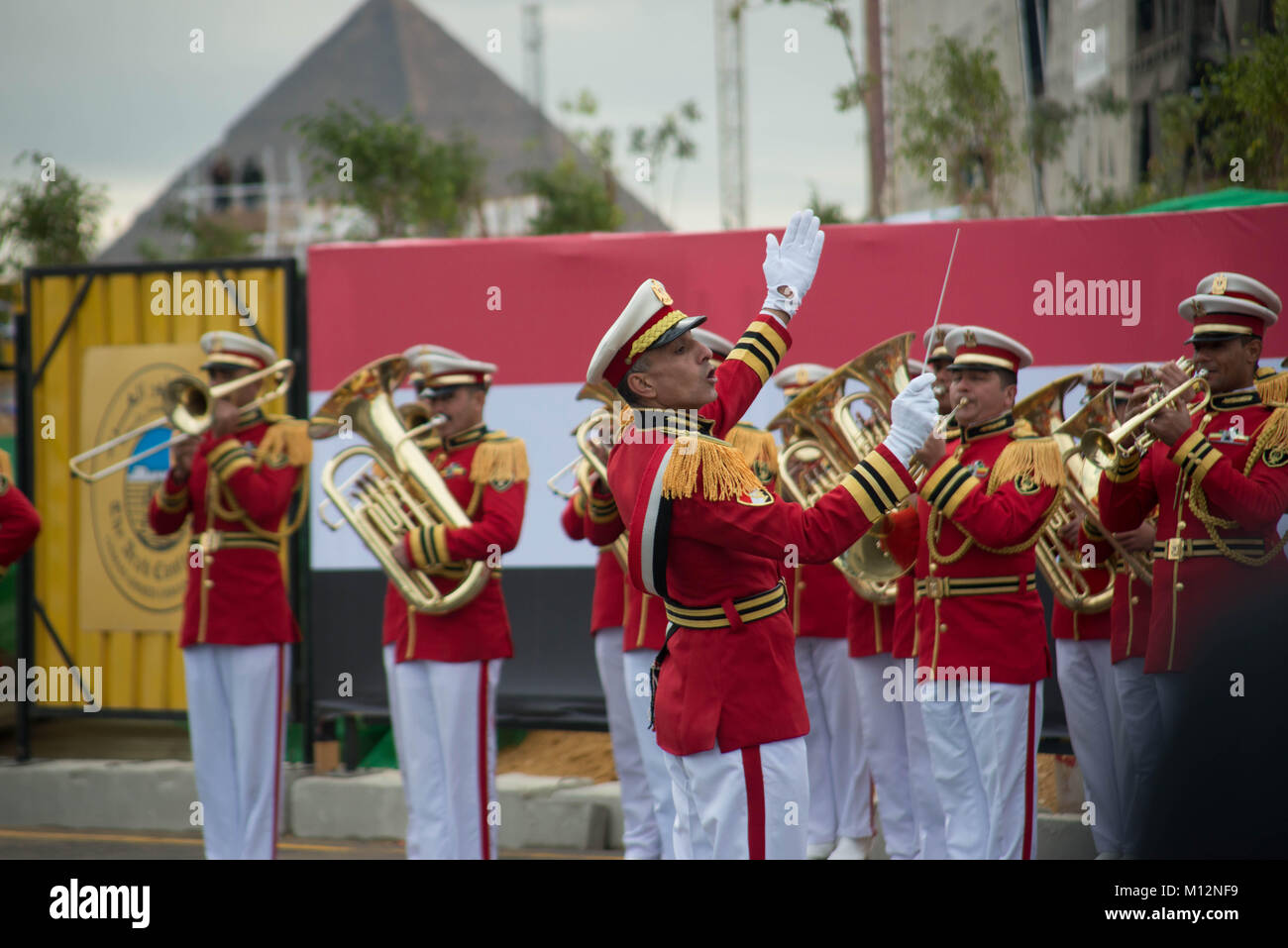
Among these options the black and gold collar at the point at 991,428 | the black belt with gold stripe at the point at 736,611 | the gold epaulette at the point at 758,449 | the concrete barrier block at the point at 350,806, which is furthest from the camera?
the concrete barrier block at the point at 350,806

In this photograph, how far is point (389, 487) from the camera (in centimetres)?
591

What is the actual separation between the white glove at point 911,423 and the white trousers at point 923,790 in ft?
8.51

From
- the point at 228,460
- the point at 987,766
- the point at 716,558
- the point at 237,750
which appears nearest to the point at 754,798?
the point at 716,558

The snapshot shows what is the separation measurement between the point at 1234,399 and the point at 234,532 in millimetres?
4142

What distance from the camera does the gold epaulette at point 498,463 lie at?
5832 mm

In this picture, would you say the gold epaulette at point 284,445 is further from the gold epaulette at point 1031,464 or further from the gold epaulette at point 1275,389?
the gold epaulette at point 1275,389

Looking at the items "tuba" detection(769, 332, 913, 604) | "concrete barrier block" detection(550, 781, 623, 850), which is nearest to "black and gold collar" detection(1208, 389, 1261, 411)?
"tuba" detection(769, 332, 913, 604)

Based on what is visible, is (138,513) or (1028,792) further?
(138,513)

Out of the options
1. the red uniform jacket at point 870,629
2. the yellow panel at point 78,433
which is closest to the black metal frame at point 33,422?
the yellow panel at point 78,433

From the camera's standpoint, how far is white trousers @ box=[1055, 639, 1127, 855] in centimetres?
606

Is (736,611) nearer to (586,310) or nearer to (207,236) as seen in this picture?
(586,310)

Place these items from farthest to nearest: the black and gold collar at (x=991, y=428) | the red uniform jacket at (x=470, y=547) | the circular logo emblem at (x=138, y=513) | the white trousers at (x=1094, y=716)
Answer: the circular logo emblem at (x=138, y=513), the white trousers at (x=1094, y=716), the red uniform jacket at (x=470, y=547), the black and gold collar at (x=991, y=428)

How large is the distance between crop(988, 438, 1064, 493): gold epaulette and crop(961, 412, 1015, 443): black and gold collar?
209mm

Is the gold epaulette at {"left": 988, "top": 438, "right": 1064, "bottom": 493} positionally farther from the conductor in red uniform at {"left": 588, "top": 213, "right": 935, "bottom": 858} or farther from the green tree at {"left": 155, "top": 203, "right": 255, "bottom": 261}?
the green tree at {"left": 155, "top": 203, "right": 255, "bottom": 261}
